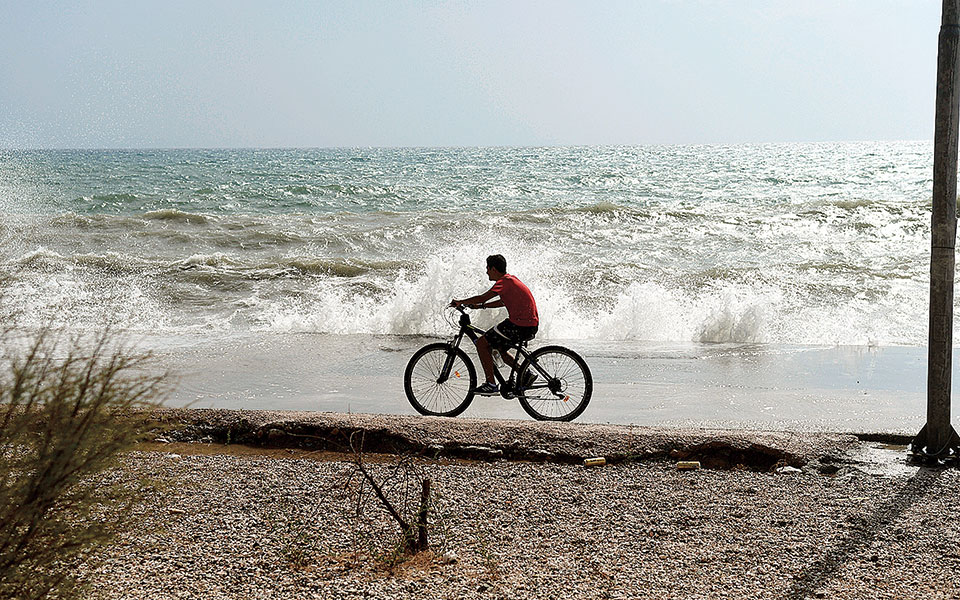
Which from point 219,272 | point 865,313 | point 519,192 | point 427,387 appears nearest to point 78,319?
point 219,272

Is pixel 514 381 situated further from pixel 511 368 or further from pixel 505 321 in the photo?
pixel 505 321

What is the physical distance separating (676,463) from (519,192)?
30687mm

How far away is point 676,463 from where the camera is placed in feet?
19.6

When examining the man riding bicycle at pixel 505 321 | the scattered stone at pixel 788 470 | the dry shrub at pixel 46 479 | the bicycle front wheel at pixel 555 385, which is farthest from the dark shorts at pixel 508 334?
the dry shrub at pixel 46 479

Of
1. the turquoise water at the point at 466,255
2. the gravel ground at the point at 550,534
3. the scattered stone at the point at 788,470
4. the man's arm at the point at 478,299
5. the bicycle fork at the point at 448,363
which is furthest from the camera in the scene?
the turquoise water at the point at 466,255

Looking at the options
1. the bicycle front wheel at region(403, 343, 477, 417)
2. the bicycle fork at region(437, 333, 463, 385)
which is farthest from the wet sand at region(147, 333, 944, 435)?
the bicycle fork at region(437, 333, 463, 385)

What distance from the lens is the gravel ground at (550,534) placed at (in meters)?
3.96

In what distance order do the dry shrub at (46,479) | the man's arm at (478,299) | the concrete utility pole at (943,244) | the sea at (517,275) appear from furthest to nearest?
the sea at (517,275) → the man's arm at (478,299) → the concrete utility pole at (943,244) → the dry shrub at (46,479)

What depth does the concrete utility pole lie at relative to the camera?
598 centimetres

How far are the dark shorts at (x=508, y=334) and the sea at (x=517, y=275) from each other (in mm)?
730

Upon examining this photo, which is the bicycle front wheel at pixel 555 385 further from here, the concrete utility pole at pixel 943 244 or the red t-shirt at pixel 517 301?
the concrete utility pole at pixel 943 244

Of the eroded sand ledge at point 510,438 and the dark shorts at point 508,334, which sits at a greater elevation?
the dark shorts at point 508,334

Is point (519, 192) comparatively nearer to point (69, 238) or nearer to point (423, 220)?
point (423, 220)

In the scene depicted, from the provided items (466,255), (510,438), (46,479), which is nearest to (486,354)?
(510,438)
